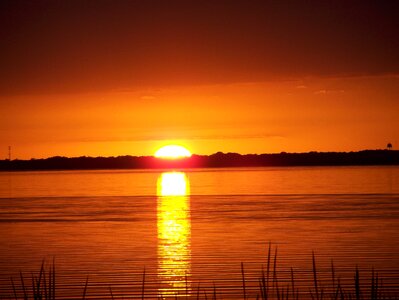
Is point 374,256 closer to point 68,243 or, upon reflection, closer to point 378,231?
point 378,231

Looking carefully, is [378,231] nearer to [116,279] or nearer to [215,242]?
[215,242]

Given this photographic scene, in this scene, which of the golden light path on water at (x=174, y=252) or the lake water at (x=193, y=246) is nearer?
the golden light path on water at (x=174, y=252)

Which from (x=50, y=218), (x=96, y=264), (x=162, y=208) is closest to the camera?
(x=96, y=264)

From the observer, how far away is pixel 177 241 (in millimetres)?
26359

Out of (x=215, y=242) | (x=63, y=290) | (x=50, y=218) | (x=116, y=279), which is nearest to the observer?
(x=63, y=290)

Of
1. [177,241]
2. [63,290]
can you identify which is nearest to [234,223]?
[177,241]

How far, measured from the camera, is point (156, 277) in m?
18.4

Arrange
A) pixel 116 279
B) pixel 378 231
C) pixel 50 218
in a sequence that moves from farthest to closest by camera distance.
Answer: pixel 50 218
pixel 378 231
pixel 116 279

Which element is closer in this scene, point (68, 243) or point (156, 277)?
point (156, 277)

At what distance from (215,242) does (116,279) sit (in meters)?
8.04

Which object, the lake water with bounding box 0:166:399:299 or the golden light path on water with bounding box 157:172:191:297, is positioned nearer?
the golden light path on water with bounding box 157:172:191:297

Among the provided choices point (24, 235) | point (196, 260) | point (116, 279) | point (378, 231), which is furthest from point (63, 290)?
point (378, 231)

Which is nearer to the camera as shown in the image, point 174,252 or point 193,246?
point 174,252

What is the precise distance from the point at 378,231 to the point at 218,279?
12203 millimetres
